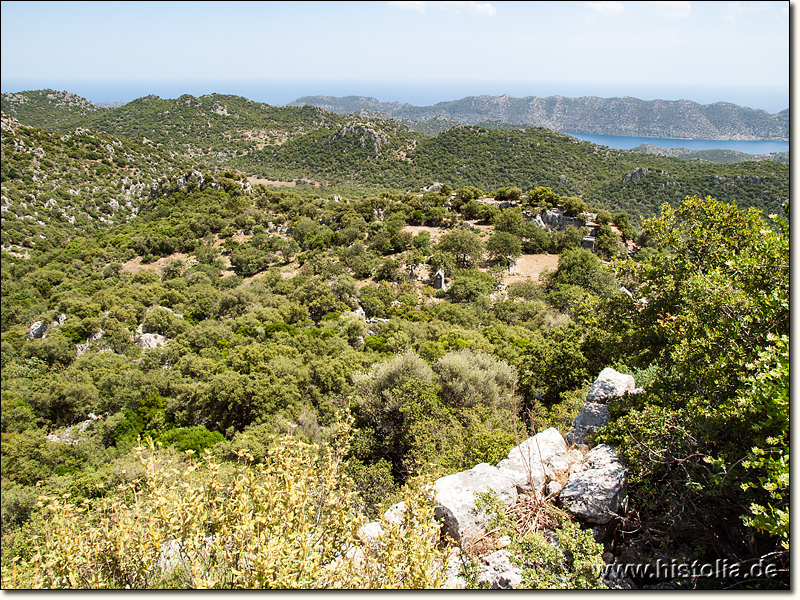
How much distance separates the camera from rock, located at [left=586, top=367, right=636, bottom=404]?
7.61m

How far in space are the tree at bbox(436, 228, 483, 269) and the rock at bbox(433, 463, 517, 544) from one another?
80.0ft

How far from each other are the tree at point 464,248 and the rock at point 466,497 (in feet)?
80.0

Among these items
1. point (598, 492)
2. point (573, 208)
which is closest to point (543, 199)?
point (573, 208)

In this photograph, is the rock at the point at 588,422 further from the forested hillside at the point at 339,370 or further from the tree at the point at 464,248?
the tree at the point at 464,248

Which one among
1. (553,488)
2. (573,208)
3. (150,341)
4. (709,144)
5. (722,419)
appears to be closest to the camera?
(722,419)

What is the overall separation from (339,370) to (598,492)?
408 inches

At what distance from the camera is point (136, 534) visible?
3619 mm

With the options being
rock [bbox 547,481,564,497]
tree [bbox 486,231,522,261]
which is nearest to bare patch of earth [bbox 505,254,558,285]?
tree [bbox 486,231,522,261]

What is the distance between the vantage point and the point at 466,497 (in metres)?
5.62

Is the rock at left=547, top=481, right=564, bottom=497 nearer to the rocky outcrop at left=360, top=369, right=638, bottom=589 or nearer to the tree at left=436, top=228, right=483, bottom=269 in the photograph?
the rocky outcrop at left=360, top=369, right=638, bottom=589

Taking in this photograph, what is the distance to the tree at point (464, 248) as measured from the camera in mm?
29609

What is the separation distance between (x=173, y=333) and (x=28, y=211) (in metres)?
33.8

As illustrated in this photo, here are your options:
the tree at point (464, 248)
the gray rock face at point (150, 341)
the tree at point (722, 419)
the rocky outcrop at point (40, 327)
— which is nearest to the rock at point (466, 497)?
the tree at point (722, 419)

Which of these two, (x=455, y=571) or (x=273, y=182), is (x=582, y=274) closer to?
(x=455, y=571)
